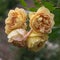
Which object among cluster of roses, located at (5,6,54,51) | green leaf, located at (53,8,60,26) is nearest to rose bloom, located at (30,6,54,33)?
cluster of roses, located at (5,6,54,51)

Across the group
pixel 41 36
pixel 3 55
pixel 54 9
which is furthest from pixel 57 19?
pixel 3 55

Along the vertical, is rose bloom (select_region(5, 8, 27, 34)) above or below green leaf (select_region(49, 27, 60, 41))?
above

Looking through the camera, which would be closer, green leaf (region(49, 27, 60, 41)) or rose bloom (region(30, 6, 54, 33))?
rose bloom (region(30, 6, 54, 33))

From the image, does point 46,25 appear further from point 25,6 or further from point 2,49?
point 2,49

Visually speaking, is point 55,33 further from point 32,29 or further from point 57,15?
point 32,29

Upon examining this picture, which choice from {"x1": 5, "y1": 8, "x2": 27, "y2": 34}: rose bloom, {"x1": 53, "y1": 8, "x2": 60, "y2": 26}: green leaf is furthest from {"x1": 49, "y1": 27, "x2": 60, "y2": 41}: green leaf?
{"x1": 5, "y1": 8, "x2": 27, "y2": 34}: rose bloom

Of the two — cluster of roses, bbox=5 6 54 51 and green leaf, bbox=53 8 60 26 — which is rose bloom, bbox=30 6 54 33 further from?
green leaf, bbox=53 8 60 26

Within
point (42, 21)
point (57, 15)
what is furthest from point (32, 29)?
point (57, 15)

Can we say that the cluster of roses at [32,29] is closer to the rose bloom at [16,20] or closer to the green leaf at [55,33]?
the rose bloom at [16,20]

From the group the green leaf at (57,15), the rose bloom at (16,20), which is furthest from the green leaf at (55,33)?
the rose bloom at (16,20)
